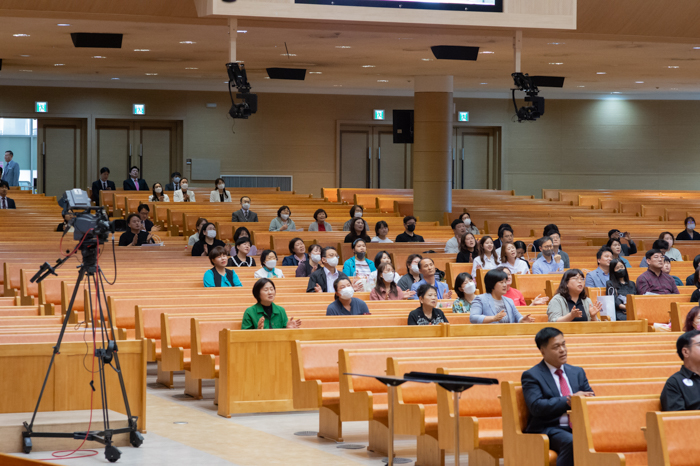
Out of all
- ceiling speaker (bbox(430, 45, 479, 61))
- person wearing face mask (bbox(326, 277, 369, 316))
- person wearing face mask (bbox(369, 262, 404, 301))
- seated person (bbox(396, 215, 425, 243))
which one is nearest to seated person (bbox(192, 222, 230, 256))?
seated person (bbox(396, 215, 425, 243))

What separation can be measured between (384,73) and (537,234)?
4.76 metres

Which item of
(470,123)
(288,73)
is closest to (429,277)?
(288,73)

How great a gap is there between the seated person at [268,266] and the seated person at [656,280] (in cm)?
355

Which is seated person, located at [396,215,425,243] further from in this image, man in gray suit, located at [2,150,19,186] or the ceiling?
man in gray suit, located at [2,150,19,186]

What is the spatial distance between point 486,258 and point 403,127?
8552 millimetres

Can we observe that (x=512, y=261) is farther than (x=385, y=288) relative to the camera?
Yes

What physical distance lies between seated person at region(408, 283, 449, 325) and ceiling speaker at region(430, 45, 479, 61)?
6.78 metres

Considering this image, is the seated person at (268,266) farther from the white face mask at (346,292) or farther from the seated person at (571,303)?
the seated person at (571,303)

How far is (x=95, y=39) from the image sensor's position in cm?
1227

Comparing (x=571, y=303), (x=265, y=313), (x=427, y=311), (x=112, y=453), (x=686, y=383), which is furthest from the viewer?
(x=571, y=303)

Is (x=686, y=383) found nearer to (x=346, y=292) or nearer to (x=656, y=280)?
(x=346, y=292)

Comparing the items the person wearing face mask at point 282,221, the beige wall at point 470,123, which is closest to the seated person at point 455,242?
the person wearing face mask at point 282,221

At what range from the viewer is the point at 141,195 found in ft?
51.8

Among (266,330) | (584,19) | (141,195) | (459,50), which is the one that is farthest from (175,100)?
(266,330)
